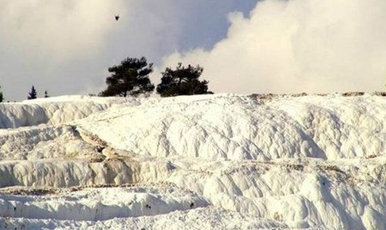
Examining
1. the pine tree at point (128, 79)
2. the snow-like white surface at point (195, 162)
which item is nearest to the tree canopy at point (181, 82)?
the pine tree at point (128, 79)

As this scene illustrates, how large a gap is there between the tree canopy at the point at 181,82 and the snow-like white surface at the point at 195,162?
1576 inches

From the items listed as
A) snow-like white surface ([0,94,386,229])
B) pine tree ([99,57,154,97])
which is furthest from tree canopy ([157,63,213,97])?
snow-like white surface ([0,94,386,229])

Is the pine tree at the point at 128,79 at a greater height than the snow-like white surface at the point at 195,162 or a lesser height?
greater

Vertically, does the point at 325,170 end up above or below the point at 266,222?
above

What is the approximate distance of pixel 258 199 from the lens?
4312 centimetres

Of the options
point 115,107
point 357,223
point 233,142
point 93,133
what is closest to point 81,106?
point 115,107

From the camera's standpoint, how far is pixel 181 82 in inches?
4092

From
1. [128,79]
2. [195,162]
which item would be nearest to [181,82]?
[128,79]

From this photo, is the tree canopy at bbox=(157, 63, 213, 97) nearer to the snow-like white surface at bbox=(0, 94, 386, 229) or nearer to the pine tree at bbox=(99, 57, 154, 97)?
the pine tree at bbox=(99, 57, 154, 97)

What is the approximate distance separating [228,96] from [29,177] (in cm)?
1891

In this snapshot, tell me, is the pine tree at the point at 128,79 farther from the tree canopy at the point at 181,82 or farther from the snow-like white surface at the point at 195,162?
the snow-like white surface at the point at 195,162

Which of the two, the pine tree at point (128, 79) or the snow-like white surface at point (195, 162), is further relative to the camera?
the pine tree at point (128, 79)

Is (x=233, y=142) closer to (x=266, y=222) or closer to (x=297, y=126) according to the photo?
(x=297, y=126)

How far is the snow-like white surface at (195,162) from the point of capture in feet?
123
